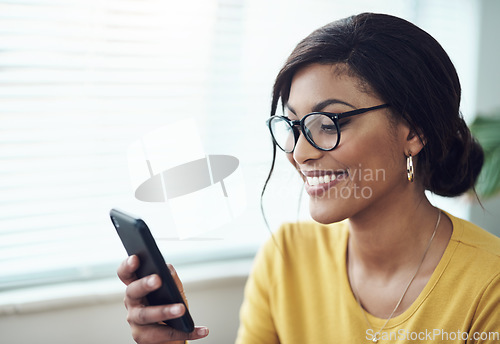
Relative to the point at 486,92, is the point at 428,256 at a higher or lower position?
lower

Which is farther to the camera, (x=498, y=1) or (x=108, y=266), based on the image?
(x=498, y=1)

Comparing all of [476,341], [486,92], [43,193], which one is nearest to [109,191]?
[43,193]

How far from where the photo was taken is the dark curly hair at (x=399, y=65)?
0.99 m

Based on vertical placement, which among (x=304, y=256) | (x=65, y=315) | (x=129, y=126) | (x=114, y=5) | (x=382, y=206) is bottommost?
(x=65, y=315)

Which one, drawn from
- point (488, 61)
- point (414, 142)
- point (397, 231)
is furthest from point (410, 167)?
point (488, 61)

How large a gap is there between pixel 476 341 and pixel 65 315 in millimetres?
1121

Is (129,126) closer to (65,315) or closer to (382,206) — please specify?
(65,315)

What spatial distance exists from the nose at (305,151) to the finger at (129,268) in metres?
0.42

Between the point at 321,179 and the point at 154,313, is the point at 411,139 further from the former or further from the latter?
the point at 154,313

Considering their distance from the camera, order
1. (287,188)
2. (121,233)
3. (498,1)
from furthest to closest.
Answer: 1. (498,1)
2. (287,188)
3. (121,233)

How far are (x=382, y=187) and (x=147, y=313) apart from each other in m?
0.58

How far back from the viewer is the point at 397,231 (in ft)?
3.66

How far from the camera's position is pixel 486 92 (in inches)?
84.7

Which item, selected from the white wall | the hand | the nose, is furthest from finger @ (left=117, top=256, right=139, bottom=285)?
the white wall
